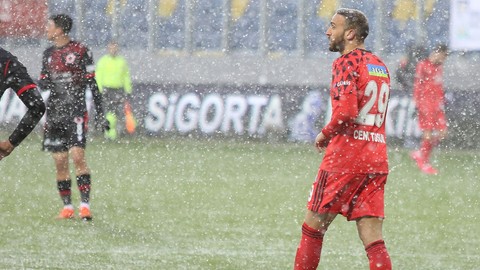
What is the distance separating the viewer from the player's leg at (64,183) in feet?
37.9

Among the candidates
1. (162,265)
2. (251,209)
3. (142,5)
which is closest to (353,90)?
(162,265)

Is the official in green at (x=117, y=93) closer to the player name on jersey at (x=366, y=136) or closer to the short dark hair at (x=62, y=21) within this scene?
the short dark hair at (x=62, y=21)

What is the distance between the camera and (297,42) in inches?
1040

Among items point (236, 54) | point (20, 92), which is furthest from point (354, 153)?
point (236, 54)

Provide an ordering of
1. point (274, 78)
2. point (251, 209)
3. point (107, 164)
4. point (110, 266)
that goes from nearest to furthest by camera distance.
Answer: point (110, 266), point (251, 209), point (107, 164), point (274, 78)

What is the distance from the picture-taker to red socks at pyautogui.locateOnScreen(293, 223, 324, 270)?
719cm

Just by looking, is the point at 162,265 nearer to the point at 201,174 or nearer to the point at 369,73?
the point at 369,73

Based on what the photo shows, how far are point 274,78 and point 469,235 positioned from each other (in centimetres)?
1500

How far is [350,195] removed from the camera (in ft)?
23.4

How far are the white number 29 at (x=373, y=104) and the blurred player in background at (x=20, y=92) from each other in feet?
6.32

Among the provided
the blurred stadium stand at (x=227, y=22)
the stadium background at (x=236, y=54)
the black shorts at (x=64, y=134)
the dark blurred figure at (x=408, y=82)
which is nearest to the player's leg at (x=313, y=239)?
the black shorts at (x=64, y=134)

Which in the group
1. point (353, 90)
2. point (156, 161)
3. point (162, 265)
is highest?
point (353, 90)

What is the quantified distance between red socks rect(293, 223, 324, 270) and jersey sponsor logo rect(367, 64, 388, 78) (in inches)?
40.1

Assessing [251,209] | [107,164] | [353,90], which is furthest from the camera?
[107,164]
